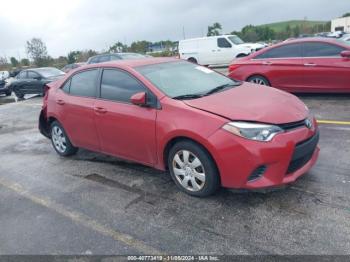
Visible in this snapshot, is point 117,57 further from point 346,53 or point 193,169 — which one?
Answer: point 193,169

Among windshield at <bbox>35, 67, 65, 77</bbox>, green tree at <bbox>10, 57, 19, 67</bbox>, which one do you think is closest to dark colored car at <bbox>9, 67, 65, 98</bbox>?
windshield at <bbox>35, 67, 65, 77</bbox>

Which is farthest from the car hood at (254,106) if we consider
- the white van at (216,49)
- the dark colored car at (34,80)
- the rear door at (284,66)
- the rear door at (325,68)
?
the white van at (216,49)

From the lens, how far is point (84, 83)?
5125 mm

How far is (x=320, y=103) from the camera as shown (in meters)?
7.68

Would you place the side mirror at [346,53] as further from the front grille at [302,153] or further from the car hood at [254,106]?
the front grille at [302,153]

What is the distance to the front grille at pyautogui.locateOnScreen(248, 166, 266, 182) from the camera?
3.38 metres

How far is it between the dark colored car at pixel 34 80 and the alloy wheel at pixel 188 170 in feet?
41.3

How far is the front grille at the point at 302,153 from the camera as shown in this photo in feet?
11.4

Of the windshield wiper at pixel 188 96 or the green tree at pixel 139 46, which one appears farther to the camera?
the green tree at pixel 139 46

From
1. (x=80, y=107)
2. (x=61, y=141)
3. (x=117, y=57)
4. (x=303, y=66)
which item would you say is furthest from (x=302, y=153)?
(x=117, y=57)

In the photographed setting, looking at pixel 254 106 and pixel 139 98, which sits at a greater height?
pixel 139 98

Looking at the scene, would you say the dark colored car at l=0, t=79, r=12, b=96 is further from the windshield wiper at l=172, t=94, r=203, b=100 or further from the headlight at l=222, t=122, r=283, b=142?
the headlight at l=222, t=122, r=283, b=142

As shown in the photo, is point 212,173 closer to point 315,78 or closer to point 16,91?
point 315,78

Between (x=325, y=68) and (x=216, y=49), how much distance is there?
505 inches
